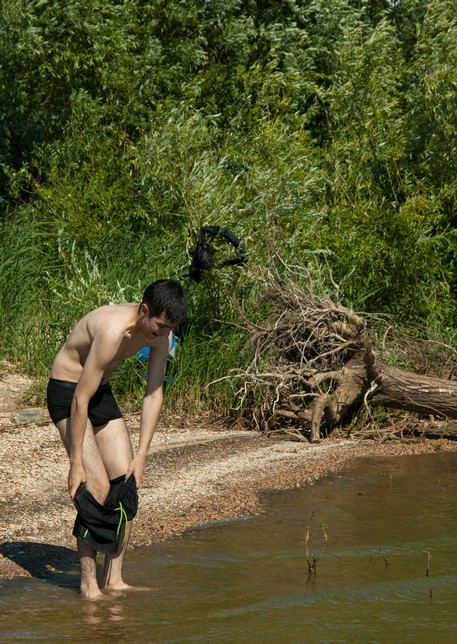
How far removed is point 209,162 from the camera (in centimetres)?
1266

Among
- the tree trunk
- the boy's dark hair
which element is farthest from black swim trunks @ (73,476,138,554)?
the tree trunk

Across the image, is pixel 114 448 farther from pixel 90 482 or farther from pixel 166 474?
pixel 166 474

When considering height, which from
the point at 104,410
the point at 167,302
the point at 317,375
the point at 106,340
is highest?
the point at 167,302

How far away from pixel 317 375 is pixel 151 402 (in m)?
4.89

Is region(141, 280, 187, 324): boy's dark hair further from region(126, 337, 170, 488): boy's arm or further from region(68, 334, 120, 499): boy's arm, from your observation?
region(126, 337, 170, 488): boy's arm

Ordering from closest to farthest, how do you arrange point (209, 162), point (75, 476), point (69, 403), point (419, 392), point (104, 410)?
point (75, 476), point (69, 403), point (104, 410), point (419, 392), point (209, 162)

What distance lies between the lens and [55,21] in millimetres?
15062

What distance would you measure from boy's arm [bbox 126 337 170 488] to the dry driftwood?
448cm

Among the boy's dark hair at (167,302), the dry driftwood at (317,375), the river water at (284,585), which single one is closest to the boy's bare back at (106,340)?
the boy's dark hair at (167,302)

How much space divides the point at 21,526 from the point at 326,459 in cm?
349

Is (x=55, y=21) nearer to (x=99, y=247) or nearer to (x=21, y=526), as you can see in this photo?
(x=99, y=247)

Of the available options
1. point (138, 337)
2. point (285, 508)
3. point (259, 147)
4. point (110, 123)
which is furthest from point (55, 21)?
point (138, 337)

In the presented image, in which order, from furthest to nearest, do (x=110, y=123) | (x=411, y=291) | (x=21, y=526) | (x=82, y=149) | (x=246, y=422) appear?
1. (x=110, y=123)
2. (x=82, y=149)
3. (x=411, y=291)
4. (x=246, y=422)
5. (x=21, y=526)

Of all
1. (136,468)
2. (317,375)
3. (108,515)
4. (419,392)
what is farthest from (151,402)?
(419,392)
